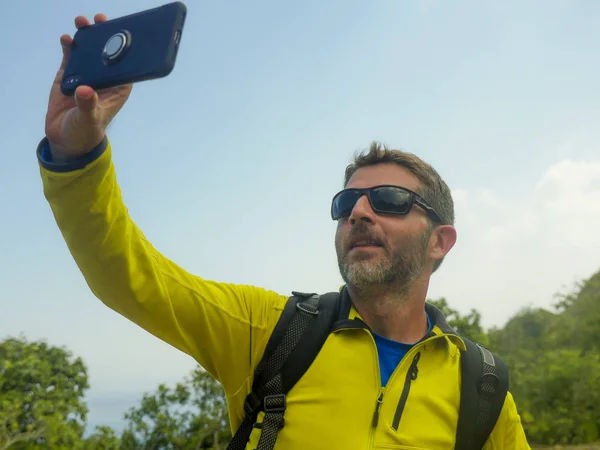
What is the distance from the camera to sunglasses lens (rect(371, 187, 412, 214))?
2879 mm

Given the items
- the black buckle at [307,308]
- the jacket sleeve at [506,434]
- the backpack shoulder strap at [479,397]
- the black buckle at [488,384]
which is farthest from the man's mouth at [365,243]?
the jacket sleeve at [506,434]

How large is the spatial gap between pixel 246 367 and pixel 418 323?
1084 mm

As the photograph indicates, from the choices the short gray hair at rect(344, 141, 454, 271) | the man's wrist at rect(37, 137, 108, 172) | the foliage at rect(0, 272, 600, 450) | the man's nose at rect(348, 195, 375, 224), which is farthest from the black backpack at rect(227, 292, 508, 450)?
the foliage at rect(0, 272, 600, 450)

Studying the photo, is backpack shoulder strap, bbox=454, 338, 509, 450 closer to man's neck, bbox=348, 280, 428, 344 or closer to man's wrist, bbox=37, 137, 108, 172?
man's neck, bbox=348, 280, 428, 344

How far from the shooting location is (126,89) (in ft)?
5.70

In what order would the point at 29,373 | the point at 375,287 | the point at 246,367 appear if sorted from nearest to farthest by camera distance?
the point at 246,367
the point at 375,287
the point at 29,373

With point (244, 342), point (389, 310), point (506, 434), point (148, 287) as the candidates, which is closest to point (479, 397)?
point (506, 434)

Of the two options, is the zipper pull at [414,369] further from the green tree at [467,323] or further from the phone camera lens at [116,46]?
the green tree at [467,323]

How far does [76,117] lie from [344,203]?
1661 mm

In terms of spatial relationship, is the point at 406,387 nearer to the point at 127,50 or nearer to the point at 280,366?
the point at 280,366

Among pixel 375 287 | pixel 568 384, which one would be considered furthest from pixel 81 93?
pixel 568 384

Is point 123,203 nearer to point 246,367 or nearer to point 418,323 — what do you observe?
point 246,367

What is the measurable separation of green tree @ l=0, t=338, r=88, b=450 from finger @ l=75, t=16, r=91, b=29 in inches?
491

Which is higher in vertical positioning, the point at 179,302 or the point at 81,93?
the point at 81,93
